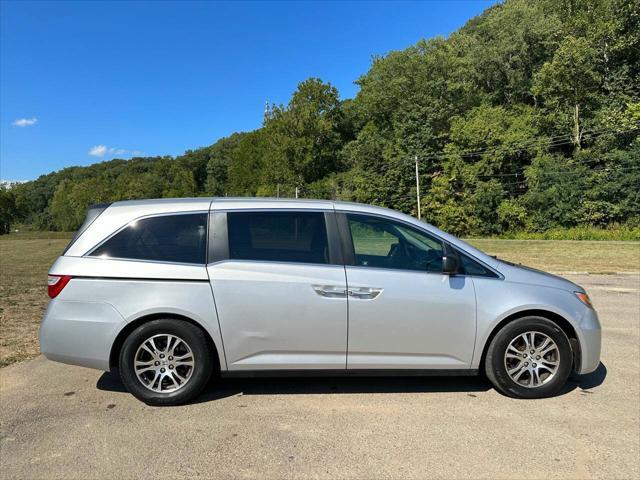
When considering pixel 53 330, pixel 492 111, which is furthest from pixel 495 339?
pixel 492 111

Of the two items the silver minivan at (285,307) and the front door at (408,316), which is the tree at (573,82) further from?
the front door at (408,316)

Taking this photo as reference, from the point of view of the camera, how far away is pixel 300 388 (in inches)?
167

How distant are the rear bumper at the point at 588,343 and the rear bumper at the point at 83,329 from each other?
4.02 metres

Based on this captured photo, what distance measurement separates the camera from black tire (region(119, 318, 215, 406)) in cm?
381

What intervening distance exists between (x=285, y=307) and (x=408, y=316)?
3.43 feet

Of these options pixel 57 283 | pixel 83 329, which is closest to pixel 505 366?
pixel 83 329

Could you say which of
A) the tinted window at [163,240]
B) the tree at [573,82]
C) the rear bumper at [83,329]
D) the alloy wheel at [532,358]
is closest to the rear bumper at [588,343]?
the alloy wheel at [532,358]

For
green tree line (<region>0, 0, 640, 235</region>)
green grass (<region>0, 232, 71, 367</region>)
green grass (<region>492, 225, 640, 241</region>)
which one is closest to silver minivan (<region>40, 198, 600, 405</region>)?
green grass (<region>0, 232, 71, 367</region>)

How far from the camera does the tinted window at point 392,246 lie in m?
4.01

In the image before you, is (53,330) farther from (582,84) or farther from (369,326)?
(582,84)

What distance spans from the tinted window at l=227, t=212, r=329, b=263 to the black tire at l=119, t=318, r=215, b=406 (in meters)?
0.75

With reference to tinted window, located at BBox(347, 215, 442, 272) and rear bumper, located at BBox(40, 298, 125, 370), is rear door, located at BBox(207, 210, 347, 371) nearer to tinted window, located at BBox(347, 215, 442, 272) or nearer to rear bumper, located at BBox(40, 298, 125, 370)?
tinted window, located at BBox(347, 215, 442, 272)

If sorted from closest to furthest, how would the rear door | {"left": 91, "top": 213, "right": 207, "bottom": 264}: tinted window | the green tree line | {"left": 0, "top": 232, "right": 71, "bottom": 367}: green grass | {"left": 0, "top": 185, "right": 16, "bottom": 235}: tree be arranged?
the rear door
{"left": 91, "top": 213, "right": 207, "bottom": 264}: tinted window
{"left": 0, "top": 232, "right": 71, "bottom": 367}: green grass
the green tree line
{"left": 0, "top": 185, "right": 16, "bottom": 235}: tree

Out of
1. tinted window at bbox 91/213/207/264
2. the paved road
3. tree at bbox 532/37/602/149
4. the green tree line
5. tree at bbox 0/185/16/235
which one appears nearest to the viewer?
the paved road
